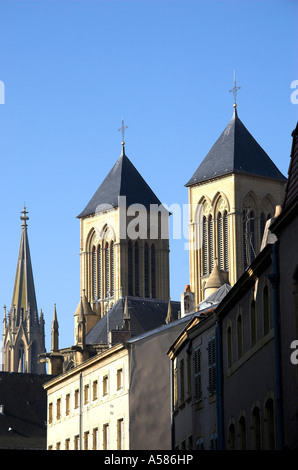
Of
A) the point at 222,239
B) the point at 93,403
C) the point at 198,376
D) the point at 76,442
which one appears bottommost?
the point at 198,376

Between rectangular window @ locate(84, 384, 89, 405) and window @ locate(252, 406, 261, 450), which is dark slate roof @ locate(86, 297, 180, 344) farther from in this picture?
window @ locate(252, 406, 261, 450)

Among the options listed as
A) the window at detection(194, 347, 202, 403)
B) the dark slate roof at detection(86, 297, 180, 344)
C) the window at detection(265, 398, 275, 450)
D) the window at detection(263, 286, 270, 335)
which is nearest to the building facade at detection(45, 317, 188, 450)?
the window at detection(194, 347, 202, 403)

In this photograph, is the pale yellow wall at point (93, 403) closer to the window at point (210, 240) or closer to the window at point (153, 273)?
the window at point (210, 240)

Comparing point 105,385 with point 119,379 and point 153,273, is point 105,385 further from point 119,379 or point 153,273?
point 153,273

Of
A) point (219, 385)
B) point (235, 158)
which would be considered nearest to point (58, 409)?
point (219, 385)

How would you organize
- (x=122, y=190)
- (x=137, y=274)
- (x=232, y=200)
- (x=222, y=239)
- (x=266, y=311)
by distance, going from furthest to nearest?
(x=122, y=190), (x=137, y=274), (x=222, y=239), (x=232, y=200), (x=266, y=311)

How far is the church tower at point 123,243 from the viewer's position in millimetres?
130125

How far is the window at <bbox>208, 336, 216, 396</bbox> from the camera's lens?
38.4 m

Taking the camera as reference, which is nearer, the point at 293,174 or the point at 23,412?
the point at 293,174

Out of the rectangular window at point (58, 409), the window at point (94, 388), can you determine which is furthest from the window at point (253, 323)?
the rectangular window at point (58, 409)

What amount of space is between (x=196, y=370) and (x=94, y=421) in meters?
20.2

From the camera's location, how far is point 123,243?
13050cm

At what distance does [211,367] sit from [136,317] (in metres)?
84.5
